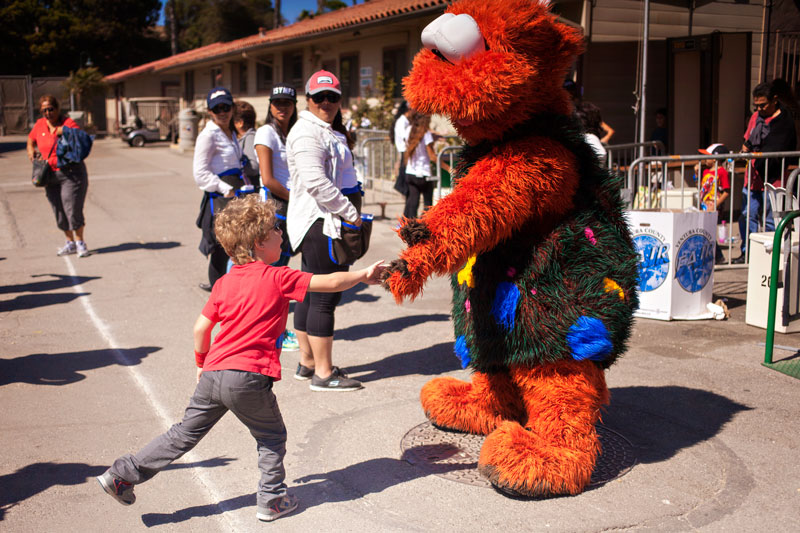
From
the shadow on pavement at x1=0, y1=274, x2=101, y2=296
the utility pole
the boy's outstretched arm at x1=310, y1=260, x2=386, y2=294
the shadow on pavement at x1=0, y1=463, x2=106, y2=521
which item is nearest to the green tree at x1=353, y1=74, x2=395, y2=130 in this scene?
the shadow on pavement at x1=0, y1=274, x2=101, y2=296

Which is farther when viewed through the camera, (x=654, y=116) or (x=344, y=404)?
(x=654, y=116)

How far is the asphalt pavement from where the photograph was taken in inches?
130

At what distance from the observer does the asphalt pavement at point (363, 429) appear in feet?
10.8

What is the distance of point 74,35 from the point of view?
158ft

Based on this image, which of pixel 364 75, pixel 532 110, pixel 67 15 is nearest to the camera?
pixel 532 110

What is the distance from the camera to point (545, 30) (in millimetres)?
3396

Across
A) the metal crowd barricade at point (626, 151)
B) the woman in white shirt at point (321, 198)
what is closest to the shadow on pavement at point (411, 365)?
the woman in white shirt at point (321, 198)

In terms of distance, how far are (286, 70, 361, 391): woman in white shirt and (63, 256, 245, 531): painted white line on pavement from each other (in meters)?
0.99

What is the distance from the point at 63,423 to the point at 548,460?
2.82 metres

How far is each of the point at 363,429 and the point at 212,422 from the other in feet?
3.91

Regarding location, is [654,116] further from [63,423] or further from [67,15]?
[67,15]

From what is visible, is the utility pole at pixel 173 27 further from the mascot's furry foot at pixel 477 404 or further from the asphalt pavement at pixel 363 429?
Result: the mascot's furry foot at pixel 477 404

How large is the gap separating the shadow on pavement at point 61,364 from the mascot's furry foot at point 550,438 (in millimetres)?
3160

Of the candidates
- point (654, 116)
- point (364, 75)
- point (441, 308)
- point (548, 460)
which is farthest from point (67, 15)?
point (548, 460)
